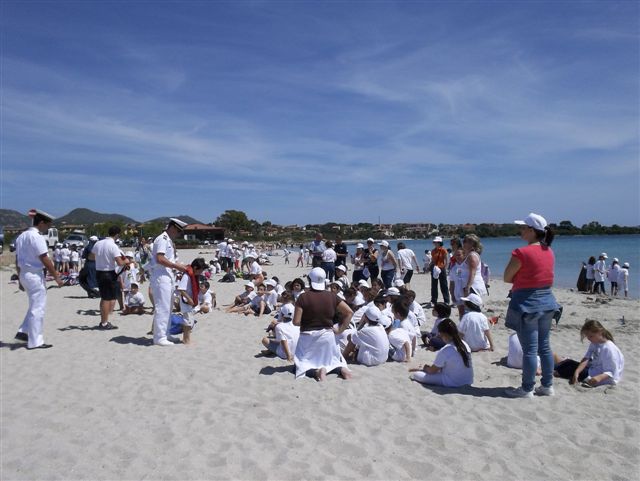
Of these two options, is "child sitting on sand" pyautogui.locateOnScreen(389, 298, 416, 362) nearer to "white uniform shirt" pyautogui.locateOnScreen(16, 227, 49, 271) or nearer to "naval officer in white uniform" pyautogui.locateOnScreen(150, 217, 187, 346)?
"naval officer in white uniform" pyautogui.locateOnScreen(150, 217, 187, 346)

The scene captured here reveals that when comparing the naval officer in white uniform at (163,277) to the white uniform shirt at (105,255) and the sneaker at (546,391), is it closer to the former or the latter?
the white uniform shirt at (105,255)

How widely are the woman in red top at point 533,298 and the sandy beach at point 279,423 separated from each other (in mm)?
302

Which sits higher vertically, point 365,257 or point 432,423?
point 365,257

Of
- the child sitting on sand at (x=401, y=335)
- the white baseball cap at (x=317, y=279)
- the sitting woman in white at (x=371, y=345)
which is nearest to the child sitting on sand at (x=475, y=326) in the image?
the child sitting on sand at (x=401, y=335)

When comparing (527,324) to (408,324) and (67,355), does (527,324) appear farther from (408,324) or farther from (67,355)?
(67,355)

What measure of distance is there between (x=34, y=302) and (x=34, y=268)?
44cm

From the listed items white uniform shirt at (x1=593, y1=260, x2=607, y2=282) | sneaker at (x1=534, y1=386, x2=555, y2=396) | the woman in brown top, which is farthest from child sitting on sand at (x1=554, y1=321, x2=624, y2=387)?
white uniform shirt at (x1=593, y1=260, x2=607, y2=282)

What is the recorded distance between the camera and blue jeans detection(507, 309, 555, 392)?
420cm

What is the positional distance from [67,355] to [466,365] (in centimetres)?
484

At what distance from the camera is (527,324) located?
4199mm

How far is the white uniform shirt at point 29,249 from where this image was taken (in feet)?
18.9

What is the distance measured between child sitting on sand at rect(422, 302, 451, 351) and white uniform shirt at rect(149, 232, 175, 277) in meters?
3.76

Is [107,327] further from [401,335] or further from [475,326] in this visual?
[475,326]

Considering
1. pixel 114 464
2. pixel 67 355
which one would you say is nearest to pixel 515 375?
pixel 114 464
